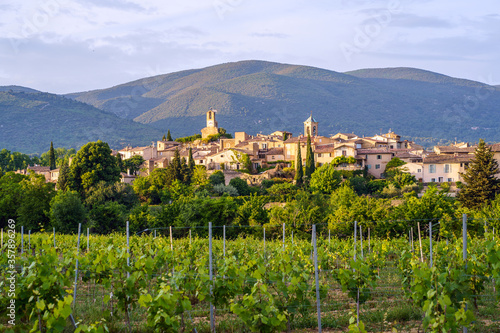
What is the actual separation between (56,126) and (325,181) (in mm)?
140366

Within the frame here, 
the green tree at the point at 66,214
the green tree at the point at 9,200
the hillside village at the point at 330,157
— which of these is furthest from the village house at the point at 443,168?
the green tree at the point at 9,200

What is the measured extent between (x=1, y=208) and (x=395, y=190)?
2858cm

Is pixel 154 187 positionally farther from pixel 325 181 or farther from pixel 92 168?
pixel 325 181

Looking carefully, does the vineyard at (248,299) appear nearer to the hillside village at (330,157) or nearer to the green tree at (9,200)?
the green tree at (9,200)

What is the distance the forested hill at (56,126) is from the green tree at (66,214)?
423 ft

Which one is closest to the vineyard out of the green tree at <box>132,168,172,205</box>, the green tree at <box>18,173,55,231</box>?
the green tree at <box>18,173,55,231</box>

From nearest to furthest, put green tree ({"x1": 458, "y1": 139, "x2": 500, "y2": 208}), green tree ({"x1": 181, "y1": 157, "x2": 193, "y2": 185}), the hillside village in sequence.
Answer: green tree ({"x1": 458, "y1": 139, "x2": 500, "y2": 208}) → green tree ({"x1": 181, "y1": 157, "x2": 193, "y2": 185}) → the hillside village

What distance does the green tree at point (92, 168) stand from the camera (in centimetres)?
3850

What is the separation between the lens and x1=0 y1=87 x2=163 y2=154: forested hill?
519 feet

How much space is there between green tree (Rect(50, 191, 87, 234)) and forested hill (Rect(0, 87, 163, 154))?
423 ft

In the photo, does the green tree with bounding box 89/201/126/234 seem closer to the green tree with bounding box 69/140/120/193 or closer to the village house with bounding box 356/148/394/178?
the green tree with bounding box 69/140/120/193

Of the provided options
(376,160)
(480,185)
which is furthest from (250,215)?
(376,160)

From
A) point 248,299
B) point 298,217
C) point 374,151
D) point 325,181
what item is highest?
point 374,151

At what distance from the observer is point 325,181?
4628cm
